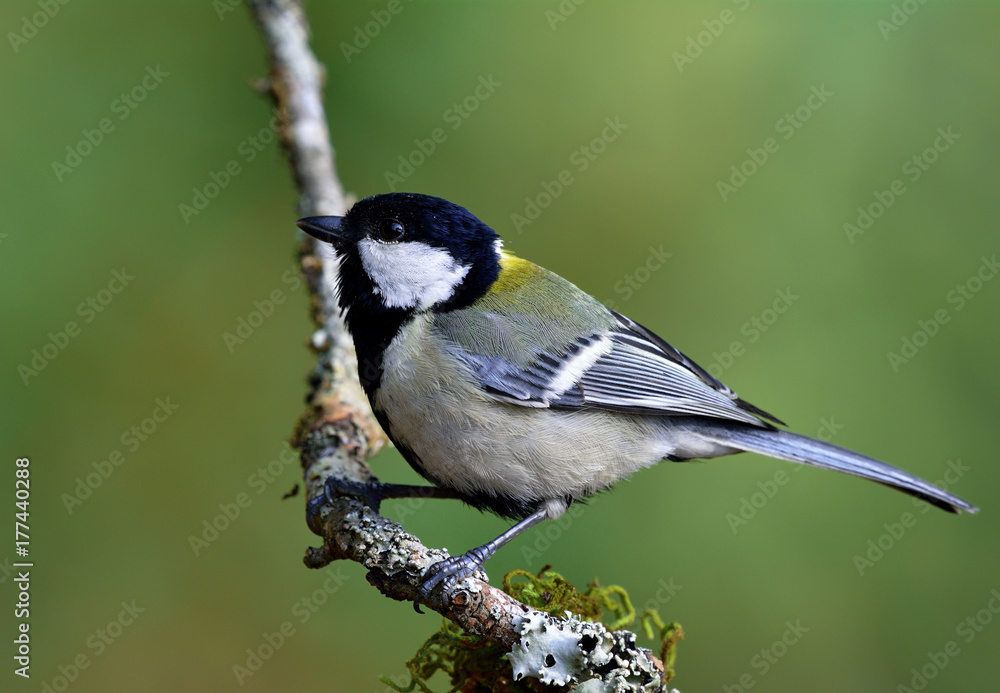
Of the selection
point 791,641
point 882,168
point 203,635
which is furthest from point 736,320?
point 203,635

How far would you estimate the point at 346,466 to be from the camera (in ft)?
6.31

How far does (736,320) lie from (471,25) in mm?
1596

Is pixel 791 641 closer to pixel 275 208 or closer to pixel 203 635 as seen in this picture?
pixel 203 635
